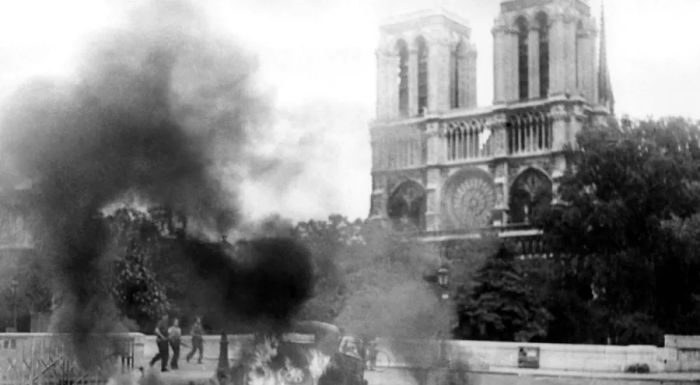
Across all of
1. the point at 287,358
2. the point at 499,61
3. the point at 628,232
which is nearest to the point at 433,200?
the point at 499,61

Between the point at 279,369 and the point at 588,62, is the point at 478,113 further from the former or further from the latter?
the point at 279,369

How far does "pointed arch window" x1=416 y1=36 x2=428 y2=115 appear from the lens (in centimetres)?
10875

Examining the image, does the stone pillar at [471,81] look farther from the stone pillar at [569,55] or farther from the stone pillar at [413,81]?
the stone pillar at [569,55]

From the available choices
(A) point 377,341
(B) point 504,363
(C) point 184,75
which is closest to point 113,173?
(C) point 184,75

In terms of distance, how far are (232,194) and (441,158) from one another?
256 ft

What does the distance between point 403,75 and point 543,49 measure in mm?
14058

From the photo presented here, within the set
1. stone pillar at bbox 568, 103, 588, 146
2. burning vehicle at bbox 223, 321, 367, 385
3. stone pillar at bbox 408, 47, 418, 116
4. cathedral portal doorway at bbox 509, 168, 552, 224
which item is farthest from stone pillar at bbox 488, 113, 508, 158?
burning vehicle at bbox 223, 321, 367, 385

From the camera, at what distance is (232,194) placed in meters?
28.1

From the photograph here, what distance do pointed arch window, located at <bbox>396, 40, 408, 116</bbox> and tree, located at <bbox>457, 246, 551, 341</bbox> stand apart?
184 ft

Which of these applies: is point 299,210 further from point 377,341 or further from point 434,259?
point 434,259

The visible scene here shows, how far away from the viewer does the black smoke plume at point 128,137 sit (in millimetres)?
25797

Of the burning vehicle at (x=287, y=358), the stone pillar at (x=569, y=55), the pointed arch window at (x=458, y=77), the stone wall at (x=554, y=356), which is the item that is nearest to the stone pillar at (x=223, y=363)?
the burning vehicle at (x=287, y=358)

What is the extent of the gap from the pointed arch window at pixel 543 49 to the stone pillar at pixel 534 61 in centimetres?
69

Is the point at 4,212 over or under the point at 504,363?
over
